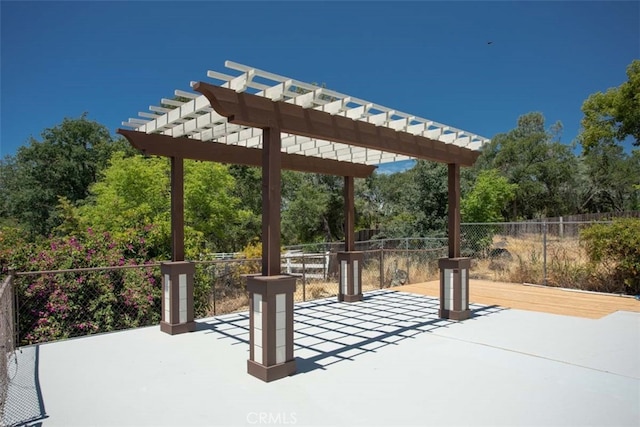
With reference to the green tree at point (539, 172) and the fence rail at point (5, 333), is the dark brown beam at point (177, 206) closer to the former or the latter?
the fence rail at point (5, 333)

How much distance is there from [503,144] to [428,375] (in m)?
28.8

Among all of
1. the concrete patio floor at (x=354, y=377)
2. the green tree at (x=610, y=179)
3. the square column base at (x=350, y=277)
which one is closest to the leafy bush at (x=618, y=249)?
the concrete patio floor at (x=354, y=377)

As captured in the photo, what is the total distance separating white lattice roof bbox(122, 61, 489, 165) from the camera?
12.8 ft

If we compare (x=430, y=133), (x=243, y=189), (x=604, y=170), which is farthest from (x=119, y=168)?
(x=604, y=170)

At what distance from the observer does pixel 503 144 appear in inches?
1150

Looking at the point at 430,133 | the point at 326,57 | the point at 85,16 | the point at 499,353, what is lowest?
the point at 499,353

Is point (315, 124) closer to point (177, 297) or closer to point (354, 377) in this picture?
point (354, 377)

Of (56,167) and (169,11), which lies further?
(56,167)

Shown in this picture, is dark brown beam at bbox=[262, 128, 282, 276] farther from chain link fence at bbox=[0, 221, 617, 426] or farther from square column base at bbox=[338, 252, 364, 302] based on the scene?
square column base at bbox=[338, 252, 364, 302]

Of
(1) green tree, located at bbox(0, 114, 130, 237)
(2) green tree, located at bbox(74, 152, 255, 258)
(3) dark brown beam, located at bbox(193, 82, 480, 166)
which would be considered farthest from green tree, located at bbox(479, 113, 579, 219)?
(1) green tree, located at bbox(0, 114, 130, 237)

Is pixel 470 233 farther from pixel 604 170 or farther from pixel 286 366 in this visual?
pixel 604 170

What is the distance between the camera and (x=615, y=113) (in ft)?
57.7

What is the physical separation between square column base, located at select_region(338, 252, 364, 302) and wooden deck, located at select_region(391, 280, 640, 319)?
1.87 meters

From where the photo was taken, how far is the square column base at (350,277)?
7.94 meters
